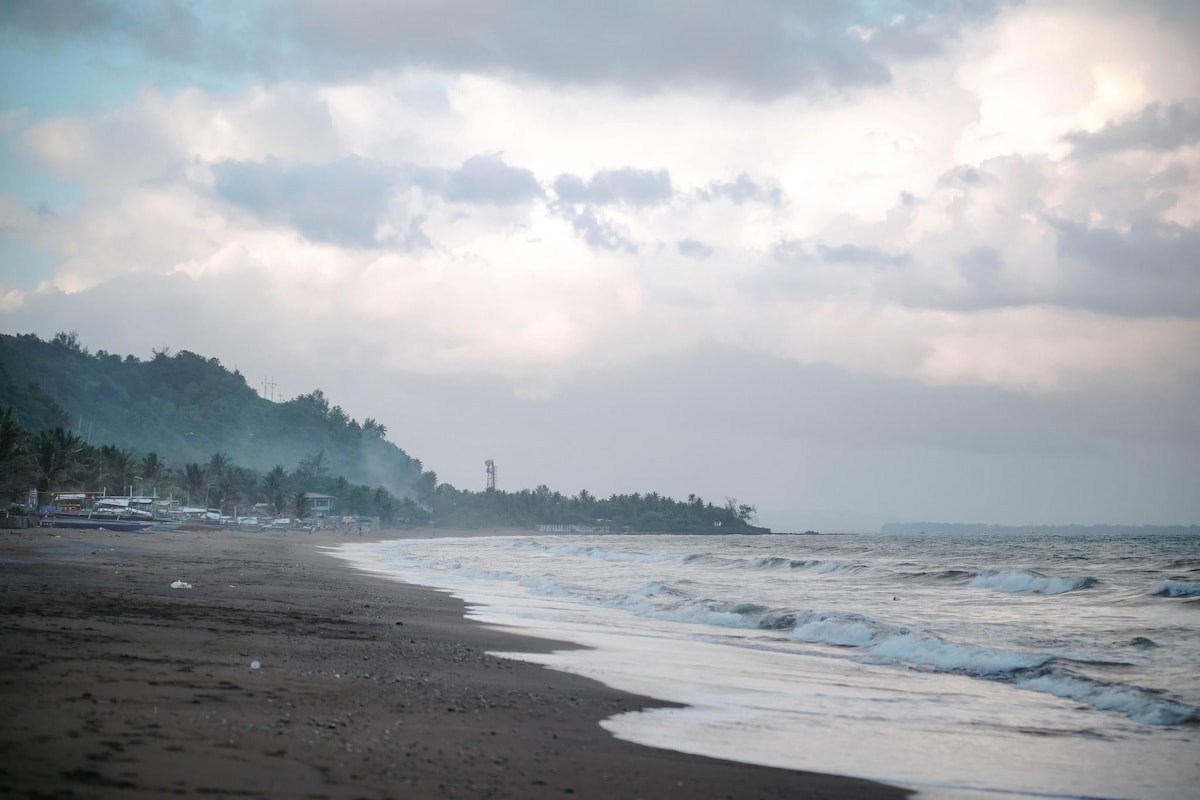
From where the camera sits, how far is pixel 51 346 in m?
189

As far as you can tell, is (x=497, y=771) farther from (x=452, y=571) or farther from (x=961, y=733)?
(x=452, y=571)

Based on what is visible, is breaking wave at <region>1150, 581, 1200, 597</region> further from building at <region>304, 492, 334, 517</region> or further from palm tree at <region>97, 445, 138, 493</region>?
building at <region>304, 492, 334, 517</region>

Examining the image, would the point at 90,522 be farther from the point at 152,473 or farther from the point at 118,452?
the point at 152,473

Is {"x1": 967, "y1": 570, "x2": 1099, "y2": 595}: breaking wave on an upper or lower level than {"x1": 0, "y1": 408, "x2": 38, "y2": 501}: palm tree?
lower

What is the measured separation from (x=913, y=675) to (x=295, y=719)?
10.1 metres

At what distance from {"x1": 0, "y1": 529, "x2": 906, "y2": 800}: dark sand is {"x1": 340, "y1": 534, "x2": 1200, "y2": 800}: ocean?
1020 millimetres

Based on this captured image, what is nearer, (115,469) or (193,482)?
(115,469)

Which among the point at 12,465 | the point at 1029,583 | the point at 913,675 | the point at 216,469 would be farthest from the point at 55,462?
the point at 913,675

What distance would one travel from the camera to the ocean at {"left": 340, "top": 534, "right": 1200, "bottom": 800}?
8547 millimetres

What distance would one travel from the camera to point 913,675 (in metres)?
14.4

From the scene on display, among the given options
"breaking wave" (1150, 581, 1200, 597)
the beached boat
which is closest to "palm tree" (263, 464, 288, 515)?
the beached boat

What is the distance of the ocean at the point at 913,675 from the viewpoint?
855cm

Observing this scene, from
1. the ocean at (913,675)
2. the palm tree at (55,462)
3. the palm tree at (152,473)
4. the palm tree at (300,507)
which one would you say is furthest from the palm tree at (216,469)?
the ocean at (913,675)

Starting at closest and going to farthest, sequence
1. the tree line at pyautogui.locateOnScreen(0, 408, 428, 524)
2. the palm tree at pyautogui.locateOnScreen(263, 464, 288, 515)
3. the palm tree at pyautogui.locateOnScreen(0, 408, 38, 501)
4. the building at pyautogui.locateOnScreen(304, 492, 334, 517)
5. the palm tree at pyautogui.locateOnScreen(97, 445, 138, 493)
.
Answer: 1. the palm tree at pyautogui.locateOnScreen(0, 408, 38, 501)
2. the tree line at pyautogui.locateOnScreen(0, 408, 428, 524)
3. the palm tree at pyautogui.locateOnScreen(97, 445, 138, 493)
4. the palm tree at pyautogui.locateOnScreen(263, 464, 288, 515)
5. the building at pyautogui.locateOnScreen(304, 492, 334, 517)
